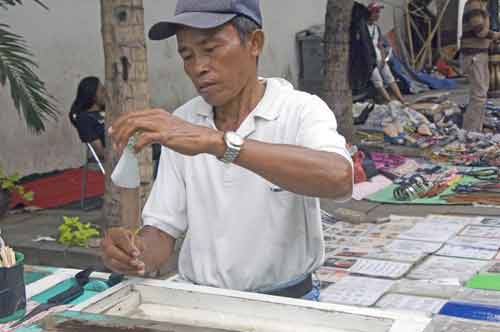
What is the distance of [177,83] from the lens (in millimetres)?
9383

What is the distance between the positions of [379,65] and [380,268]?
24.2ft

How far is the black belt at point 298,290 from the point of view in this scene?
2104mm

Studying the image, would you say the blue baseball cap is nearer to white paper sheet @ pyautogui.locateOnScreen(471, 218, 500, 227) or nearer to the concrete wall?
white paper sheet @ pyautogui.locateOnScreen(471, 218, 500, 227)

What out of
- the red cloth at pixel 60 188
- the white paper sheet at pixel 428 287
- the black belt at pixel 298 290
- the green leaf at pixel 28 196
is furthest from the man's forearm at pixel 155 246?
the red cloth at pixel 60 188

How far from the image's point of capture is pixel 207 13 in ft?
6.41

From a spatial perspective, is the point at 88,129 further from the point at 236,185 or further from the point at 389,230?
the point at 236,185

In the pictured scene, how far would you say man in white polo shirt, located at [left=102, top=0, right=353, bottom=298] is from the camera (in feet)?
6.42

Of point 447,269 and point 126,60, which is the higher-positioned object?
point 126,60

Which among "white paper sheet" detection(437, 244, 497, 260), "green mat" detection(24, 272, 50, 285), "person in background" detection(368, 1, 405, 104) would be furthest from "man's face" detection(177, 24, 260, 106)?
"person in background" detection(368, 1, 405, 104)

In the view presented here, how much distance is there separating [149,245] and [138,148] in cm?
50

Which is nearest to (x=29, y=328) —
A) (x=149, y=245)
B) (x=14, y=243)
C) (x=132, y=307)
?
(x=132, y=307)

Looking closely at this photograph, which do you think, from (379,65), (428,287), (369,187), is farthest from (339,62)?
(428,287)

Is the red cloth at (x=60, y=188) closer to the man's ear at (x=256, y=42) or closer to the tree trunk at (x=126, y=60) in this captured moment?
the tree trunk at (x=126, y=60)

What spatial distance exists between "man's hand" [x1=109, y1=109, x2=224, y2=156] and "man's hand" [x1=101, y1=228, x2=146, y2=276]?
371 mm
